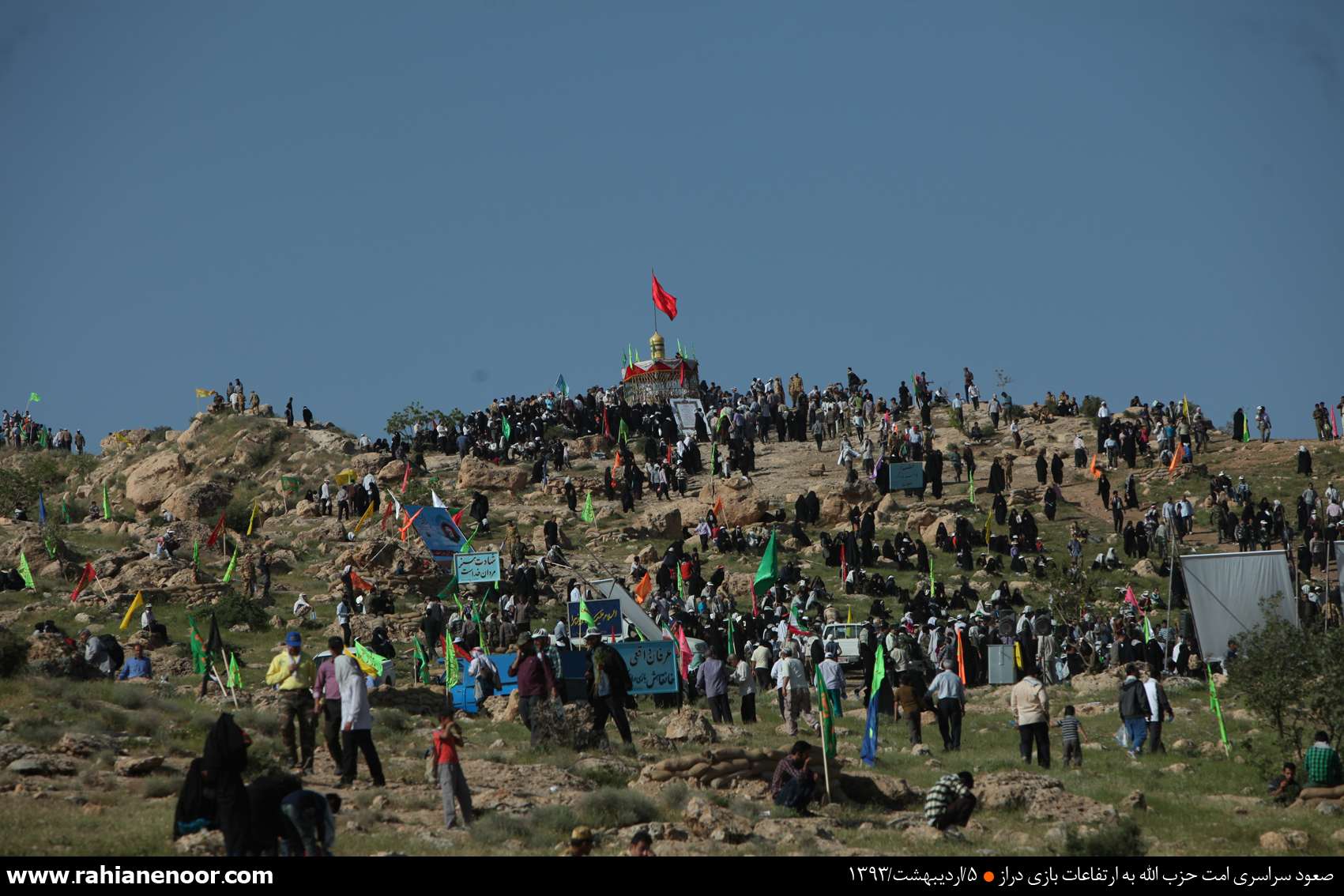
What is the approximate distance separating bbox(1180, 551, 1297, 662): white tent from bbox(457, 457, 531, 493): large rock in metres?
25.8

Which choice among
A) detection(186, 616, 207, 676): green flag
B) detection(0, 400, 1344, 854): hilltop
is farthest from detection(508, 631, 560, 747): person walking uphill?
detection(186, 616, 207, 676): green flag

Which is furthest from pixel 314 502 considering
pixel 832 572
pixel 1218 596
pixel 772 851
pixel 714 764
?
pixel 772 851

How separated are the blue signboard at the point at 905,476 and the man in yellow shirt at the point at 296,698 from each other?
31178 millimetres

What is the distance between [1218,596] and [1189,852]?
40.6 ft

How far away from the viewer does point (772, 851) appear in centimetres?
1368

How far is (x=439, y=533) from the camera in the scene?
121 feet

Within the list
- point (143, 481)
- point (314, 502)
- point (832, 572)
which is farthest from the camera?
point (143, 481)

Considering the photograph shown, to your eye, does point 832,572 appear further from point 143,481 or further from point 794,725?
point 143,481

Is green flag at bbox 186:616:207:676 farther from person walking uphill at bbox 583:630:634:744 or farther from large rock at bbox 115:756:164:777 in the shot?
person walking uphill at bbox 583:630:634:744

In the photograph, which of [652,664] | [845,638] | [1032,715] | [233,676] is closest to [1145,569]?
[845,638]

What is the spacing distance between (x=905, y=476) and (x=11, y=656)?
2980 centimetres

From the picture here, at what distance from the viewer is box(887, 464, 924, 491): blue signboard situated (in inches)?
1797

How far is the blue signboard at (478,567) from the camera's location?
32750 millimetres
